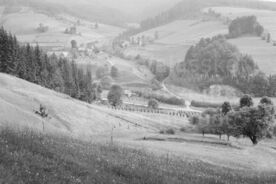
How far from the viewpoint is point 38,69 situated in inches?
5492

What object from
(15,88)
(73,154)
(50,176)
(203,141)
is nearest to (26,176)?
(50,176)

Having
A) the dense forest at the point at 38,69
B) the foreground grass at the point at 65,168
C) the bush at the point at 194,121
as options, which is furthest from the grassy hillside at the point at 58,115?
the foreground grass at the point at 65,168

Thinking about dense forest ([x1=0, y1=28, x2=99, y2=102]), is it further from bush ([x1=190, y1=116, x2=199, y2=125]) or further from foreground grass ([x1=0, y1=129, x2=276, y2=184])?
foreground grass ([x1=0, y1=129, x2=276, y2=184])

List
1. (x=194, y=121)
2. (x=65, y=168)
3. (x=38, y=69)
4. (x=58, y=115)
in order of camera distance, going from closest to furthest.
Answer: (x=65, y=168) < (x=58, y=115) < (x=194, y=121) < (x=38, y=69)

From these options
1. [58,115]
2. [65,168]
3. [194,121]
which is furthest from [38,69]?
[65,168]

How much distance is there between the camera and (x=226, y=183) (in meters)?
20.3

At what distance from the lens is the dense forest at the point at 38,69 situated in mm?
124188

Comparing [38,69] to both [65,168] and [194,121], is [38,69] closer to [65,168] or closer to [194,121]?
[194,121]

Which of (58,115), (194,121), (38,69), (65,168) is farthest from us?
(38,69)

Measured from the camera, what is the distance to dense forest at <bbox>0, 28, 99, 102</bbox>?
407ft

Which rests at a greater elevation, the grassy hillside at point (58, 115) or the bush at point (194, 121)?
the grassy hillside at point (58, 115)

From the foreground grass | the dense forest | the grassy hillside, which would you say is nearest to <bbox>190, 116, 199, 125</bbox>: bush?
the grassy hillside

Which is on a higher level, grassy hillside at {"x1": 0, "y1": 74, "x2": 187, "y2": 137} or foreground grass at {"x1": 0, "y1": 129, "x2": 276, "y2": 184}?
foreground grass at {"x1": 0, "y1": 129, "x2": 276, "y2": 184}

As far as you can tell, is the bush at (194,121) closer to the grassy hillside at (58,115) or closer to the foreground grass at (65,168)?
the grassy hillside at (58,115)
